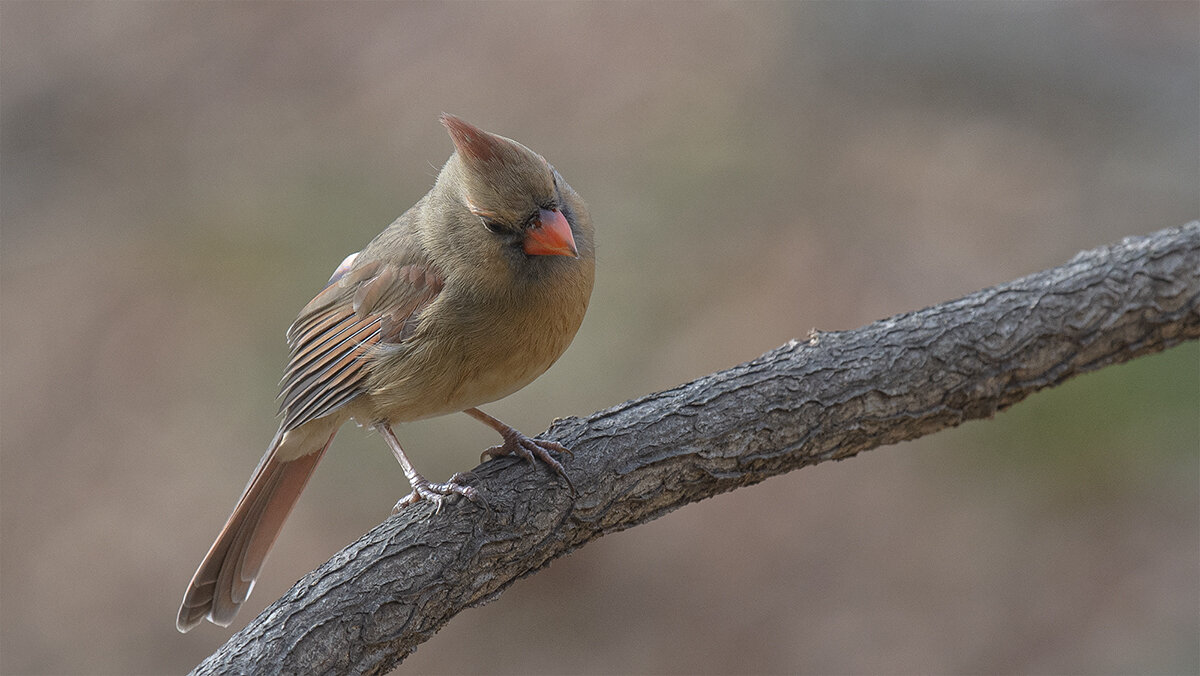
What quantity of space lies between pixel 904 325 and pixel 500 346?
135 centimetres

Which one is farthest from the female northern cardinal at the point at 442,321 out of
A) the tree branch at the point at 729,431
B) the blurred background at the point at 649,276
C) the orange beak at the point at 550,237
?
the blurred background at the point at 649,276

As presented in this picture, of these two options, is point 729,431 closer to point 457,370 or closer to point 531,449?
point 531,449

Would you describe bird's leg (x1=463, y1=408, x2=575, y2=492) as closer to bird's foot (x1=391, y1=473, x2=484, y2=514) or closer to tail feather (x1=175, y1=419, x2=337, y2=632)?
bird's foot (x1=391, y1=473, x2=484, y2=514)

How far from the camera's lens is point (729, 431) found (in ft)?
9.59

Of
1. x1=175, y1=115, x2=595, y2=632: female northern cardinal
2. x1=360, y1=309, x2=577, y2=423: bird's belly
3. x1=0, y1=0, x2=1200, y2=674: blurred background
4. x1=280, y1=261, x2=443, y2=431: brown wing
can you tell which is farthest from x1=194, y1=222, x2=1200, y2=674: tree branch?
x1=0, y1=0, x2=1200, y2=674: blurred background

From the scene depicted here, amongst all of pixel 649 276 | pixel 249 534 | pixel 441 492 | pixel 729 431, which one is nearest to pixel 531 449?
pixel 441 492

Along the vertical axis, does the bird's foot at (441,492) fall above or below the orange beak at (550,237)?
below

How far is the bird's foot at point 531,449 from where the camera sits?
9.16ft

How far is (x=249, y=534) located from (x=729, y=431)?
4.89 feet

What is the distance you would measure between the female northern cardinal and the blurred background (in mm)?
1735

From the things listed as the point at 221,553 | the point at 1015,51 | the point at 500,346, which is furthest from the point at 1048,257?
the point at 221,553

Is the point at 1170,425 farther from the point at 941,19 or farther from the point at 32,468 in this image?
the point at 32,468

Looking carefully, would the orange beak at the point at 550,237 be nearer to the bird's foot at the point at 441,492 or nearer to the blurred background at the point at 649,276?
the bird's foot at the point at 441,492

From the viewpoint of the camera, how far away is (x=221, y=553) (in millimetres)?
3105
